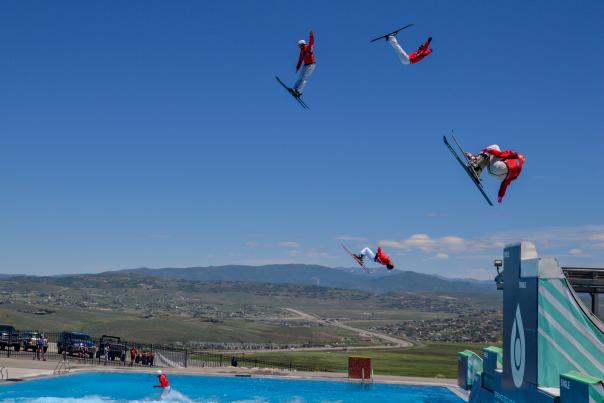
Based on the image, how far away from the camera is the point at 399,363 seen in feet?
211

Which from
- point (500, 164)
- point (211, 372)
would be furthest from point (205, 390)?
point (500, 164)

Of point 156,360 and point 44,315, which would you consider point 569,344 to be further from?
point 44,315

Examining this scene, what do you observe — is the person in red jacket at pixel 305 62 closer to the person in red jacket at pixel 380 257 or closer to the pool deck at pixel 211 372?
the person in red jacket at pixel 380 257

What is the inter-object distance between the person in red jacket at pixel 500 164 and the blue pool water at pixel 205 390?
68.2 feet

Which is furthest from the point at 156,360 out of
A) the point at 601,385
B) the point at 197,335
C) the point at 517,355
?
the point at 197,335

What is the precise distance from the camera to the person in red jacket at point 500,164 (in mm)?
15844

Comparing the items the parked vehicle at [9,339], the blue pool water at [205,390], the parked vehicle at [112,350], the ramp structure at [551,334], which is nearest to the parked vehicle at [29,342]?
the parked vehicle at [9,339]

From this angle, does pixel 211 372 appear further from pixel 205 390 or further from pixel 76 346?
pixel 76 346

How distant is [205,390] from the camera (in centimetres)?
3741

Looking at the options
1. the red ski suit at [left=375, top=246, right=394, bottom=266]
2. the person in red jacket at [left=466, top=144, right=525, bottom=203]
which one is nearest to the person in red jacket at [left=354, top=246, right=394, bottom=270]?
the red ski suit at [left=375, top=246, right=394, bottom=266]

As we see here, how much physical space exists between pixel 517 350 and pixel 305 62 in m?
9.76

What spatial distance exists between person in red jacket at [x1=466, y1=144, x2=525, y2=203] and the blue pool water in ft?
68.2

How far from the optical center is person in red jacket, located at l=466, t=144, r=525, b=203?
52.0 feet

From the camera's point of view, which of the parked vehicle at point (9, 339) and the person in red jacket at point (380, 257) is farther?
the parked vehicle at point (9, 339)
